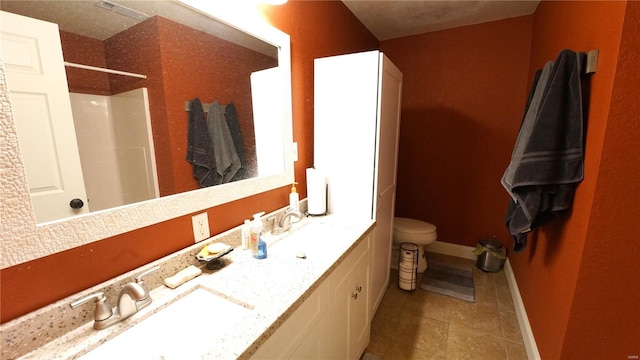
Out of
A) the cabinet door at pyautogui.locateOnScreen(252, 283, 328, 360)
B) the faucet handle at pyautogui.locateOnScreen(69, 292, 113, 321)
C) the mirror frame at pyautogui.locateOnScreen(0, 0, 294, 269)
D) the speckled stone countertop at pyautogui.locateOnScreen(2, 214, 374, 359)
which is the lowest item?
the cabinet door at pyautogui.locateOnScreen(252, 283, 328, 360)

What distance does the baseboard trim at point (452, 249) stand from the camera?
291cm

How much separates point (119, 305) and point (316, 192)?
114 centimetres

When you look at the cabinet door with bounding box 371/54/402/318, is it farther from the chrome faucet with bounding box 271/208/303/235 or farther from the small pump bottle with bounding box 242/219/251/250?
the small pump bottle with bounding box 242/219/251/250

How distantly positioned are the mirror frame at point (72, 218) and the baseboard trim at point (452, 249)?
2585 mm

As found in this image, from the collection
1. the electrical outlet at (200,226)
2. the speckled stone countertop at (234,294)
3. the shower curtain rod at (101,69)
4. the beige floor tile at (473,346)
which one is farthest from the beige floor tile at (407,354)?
the shower curtain rod at (101,69)

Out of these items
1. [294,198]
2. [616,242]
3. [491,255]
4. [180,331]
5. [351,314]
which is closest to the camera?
[180,331]

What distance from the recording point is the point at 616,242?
1.02 metres

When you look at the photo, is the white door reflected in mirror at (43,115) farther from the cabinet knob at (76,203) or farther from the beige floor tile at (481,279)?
the beige floor tile at (481,279)

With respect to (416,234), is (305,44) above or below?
above

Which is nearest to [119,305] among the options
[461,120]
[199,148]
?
[199,148]

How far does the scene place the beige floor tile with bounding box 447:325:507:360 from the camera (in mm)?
1660

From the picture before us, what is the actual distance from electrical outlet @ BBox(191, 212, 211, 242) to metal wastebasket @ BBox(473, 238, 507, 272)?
105 inches

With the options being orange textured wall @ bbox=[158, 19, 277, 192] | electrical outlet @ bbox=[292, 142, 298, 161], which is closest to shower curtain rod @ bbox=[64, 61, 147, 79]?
orange textured wall @ bbox=[158, 19, 277, 192]

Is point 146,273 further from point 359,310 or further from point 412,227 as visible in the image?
point 412,227
